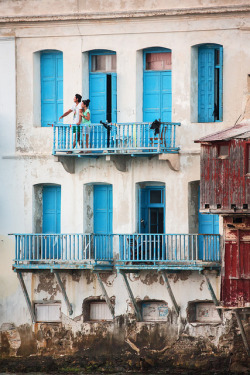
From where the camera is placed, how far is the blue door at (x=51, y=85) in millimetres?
60719

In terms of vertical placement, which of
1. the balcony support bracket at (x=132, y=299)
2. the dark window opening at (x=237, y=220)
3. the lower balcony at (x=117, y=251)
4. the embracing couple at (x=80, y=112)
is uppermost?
the embracing couple at (x=80, y=112)

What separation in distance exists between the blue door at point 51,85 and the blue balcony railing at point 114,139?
1.21 meters

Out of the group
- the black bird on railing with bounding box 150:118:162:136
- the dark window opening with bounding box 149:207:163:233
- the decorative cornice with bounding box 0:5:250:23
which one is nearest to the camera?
the black bird on railing with bounding box 150:118:162:136

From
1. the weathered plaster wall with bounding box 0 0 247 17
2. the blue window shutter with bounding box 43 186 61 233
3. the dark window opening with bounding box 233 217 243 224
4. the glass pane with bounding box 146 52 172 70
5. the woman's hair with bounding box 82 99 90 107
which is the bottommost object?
the dark window opening with bounding box 233 217 243 224

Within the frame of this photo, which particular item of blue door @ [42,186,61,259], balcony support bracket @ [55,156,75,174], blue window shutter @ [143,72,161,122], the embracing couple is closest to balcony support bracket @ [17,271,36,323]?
blue door @ [42,186,61,259]

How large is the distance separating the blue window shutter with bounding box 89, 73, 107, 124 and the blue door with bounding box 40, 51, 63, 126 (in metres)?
0.99

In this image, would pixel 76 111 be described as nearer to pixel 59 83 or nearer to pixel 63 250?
pixel 59 83

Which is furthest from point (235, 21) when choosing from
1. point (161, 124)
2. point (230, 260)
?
point (230, 260)

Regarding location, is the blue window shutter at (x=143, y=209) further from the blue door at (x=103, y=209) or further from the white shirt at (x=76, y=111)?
the white shirt at (x=76, y=111)

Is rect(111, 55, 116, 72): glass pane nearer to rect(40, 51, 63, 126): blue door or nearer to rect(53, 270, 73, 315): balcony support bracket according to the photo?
rect(40, 51, 63, 126): blue door

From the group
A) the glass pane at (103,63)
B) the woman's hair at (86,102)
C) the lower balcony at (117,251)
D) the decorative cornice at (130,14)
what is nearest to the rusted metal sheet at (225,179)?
the lower balcony at (117,251)

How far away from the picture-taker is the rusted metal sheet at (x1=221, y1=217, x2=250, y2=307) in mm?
56625

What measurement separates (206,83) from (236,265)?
242 inches

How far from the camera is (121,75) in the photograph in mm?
60000
